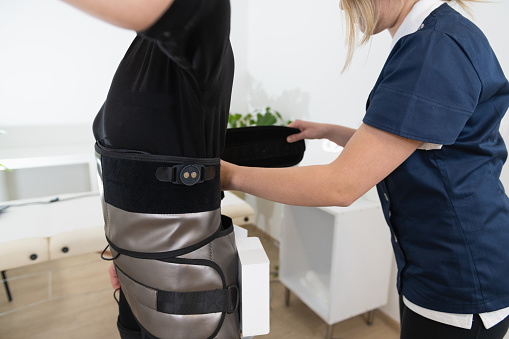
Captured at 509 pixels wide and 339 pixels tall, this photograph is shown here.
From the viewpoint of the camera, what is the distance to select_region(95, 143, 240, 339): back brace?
0.60 m

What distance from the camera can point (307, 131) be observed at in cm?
108

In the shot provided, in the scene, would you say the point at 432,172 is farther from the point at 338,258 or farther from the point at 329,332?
the point at 329,332

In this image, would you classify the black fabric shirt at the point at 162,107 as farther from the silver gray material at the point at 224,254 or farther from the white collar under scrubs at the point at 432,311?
the white collar under scrubs at the point at 432,311

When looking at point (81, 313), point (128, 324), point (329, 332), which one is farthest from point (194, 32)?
point (81, 313)

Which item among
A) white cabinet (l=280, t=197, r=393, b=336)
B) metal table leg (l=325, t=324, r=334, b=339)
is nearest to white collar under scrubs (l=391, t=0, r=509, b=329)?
white cabinet (l=280, t=197, r=393, b=336)

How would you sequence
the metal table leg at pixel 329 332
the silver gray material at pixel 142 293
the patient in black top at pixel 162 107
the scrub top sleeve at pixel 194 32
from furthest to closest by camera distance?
the metal table leg at pixel 329 332, the silver gray material at pixel 142 293, the patient in black top at pixel 162 107, the scrub top sleeve at pixel 194 32

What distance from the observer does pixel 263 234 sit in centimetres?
315

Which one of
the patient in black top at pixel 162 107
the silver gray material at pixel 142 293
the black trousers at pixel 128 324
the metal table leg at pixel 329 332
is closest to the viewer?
the patient in black top at pixel 162 107

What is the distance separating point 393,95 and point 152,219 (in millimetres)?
454

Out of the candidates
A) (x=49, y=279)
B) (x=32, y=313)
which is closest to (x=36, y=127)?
(x=49, y=279)

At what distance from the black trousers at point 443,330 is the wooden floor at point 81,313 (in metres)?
1.24

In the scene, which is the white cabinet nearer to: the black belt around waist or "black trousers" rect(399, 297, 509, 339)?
"black trousers" rect(399, 297, 509, 339)

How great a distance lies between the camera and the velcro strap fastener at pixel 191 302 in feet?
2.15

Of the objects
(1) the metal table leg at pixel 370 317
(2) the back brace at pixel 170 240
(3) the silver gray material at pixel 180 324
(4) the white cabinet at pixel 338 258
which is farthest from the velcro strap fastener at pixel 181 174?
(1) the metal table leg at pixel 370 317
